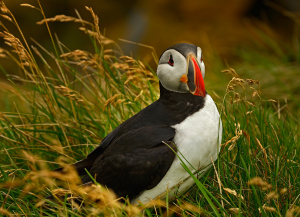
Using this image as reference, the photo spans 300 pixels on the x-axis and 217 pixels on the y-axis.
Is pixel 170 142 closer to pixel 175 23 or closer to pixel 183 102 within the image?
pixel 183 102

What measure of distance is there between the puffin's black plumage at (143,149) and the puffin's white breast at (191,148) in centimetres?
4

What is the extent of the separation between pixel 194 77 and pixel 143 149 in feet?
1.75

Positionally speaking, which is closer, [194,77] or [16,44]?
[194,77]

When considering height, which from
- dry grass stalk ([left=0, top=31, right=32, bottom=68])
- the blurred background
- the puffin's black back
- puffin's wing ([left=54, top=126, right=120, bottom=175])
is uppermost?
the puffin's black back

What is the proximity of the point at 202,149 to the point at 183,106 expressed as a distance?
0.33 m

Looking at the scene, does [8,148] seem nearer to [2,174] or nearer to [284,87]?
[2,174]

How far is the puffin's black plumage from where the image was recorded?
9.95 ft

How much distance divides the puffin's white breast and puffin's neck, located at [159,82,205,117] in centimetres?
5

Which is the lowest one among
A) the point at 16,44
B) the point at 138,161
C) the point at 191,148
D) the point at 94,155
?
the point at 94,155

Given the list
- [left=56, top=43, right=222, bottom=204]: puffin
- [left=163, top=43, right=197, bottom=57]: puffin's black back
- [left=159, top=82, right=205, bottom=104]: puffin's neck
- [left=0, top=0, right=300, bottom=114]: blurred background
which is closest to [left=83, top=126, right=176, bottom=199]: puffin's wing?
[left=56, top=43, right=222, bottom=204]: puffin

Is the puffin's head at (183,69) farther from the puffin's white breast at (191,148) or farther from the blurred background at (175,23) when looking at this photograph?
the blurred background at (175,23)

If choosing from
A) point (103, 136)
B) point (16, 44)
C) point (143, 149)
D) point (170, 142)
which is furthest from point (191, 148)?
point (16, 44)

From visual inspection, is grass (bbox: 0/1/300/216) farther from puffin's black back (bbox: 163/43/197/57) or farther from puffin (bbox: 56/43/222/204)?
puffin's black back (bbox: 163/43/197/57)

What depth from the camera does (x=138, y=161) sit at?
305 centimetres
